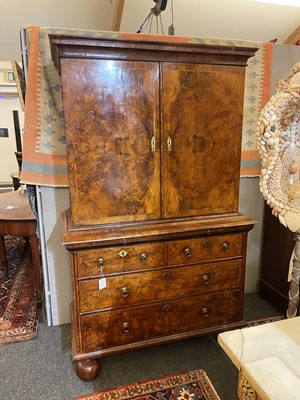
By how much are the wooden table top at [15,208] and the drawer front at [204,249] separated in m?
1.17

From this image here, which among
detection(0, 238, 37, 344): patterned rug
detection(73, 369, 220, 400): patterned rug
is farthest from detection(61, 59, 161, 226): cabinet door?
detection(0, 238, 37, 344): patterned rug

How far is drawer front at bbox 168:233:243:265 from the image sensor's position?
68.6 inches

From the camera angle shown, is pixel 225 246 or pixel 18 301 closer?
pixel 225 246

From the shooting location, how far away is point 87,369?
1722 millimetres

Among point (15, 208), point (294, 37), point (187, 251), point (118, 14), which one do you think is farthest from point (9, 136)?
point (187, 251)

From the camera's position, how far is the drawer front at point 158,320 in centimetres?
168

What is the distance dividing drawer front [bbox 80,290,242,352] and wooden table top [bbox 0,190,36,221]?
1.02 meters

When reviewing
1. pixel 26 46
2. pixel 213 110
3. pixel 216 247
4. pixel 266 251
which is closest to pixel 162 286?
pixel 216 247

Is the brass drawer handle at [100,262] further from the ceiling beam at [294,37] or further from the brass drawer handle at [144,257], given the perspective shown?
the ceiling beam at [294,37]

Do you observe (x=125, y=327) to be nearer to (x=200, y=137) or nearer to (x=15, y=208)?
(x=200, y=137)

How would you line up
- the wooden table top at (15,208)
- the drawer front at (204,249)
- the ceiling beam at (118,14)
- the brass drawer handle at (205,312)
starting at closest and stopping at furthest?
the drawer front at (204,249)
the brass drawer handle at (205,312)
the wooden table top at (15,208)
the ceiling beam at (118,14)

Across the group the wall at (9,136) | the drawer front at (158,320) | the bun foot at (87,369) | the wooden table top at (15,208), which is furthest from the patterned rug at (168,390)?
the wall at (9,136)

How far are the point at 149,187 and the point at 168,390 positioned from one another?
44.8 inches

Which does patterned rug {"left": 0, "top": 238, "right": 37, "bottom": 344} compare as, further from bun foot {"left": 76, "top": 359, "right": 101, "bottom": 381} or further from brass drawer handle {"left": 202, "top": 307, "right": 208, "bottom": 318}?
brass drawer handle {"left": 202, "top": 307, "right": 208, "bottom": 318}
